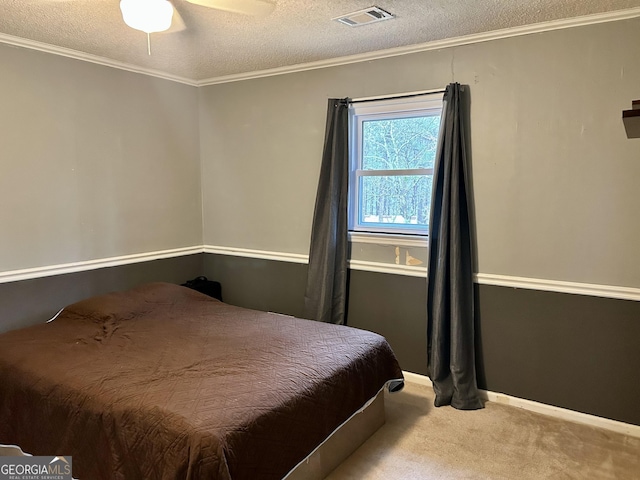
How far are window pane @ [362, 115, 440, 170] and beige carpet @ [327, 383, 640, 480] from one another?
169 centimetres

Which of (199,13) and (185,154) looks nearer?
(199,13)

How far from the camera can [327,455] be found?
95.0 inches

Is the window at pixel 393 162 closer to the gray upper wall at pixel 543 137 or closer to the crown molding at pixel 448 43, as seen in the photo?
the gray upper wall at pixel 543 137

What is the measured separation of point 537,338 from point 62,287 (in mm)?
3200

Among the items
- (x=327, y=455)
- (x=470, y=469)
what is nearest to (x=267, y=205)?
(x=327, y=455)

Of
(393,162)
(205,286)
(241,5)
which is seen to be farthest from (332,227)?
(241,5)

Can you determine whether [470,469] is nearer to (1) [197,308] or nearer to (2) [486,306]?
(2) [486,306]

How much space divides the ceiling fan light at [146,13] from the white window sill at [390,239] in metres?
1.99

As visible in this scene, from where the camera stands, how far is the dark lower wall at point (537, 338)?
9.09 feet

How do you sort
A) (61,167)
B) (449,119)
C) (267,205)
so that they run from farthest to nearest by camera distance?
1. (267,205)
2. (61,167)
3. (449,119)

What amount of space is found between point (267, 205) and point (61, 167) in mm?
1551
